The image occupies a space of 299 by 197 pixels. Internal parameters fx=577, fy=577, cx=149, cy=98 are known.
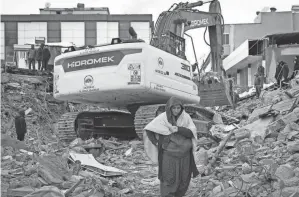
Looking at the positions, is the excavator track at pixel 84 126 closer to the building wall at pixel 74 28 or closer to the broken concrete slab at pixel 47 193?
the broken concrete slab at pixel 47 193

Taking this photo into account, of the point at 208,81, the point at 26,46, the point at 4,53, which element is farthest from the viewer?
the point at 4,53

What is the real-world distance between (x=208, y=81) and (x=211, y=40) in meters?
1.59

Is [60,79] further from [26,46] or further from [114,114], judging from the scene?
[26,46]

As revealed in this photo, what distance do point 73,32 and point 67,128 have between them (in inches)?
1457

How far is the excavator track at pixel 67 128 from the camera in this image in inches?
530

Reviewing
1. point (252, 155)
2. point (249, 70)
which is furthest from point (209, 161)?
point (249, 70)

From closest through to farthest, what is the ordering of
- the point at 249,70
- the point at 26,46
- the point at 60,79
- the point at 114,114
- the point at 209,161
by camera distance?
1. the point at 209,161
2. the point at 60,79
3. the point at 114,114
4. the point at 26,46
5. the point at 249,70

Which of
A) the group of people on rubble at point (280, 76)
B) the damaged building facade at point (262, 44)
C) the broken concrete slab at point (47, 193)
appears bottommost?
the broken concrete slab at point (47, 193)

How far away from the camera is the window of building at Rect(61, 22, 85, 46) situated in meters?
49.7

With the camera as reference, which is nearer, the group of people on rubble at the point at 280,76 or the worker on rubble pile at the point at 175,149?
the worker on rubble pile at the point at 175,149

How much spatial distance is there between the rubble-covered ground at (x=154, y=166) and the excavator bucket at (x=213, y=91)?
1023 millimetres

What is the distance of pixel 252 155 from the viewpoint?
8.45m

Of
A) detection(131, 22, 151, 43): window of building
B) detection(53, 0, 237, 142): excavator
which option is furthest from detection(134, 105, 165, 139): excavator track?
detection(131, 22, 151, 43): window of building

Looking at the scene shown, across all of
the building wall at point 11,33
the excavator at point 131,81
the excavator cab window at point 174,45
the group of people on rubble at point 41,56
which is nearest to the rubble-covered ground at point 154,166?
the excavator at point 131,81
